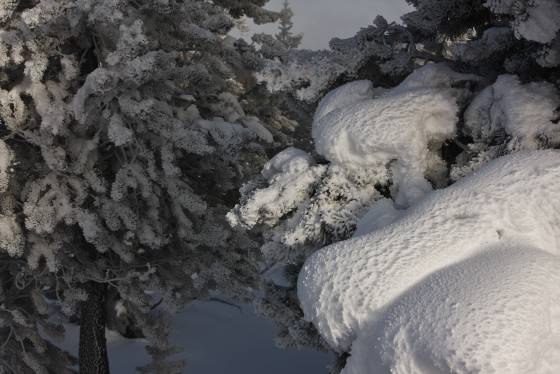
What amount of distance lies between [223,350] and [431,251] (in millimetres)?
10605

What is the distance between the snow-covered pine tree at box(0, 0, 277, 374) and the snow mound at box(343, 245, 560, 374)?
415 centimetres

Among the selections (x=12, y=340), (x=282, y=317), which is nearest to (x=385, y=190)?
(x=282, y=317)

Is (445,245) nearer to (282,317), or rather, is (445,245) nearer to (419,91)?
(419,91)

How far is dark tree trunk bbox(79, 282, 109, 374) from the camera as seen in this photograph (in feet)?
25.8

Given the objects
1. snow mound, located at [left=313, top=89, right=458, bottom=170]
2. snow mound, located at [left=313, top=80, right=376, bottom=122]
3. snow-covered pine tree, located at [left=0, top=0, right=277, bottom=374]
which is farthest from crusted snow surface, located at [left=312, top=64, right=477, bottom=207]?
snow-covered pine tree, located at [left=0, top=0, right=277, bottom=374]

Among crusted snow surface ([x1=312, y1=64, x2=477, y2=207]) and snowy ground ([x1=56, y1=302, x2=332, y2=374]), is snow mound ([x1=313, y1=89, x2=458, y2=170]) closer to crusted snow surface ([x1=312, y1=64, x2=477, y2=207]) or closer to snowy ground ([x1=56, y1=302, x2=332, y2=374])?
crusted snow surface ([x1=312, y1=64, x2=477, y2=207])

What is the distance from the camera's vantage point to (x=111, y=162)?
717 centimetres

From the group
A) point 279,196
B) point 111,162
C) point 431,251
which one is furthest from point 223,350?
point 431,251

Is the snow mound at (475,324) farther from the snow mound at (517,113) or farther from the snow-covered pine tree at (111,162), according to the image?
the snow-covered pine tree at (111,162)

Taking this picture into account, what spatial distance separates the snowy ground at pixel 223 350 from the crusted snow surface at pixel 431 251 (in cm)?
846

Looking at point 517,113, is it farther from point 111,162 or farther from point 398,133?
point 111,162

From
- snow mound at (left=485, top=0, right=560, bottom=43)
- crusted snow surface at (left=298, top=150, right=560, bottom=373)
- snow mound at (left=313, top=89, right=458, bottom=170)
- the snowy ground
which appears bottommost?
the snowy ground

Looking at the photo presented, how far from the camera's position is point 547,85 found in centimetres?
356

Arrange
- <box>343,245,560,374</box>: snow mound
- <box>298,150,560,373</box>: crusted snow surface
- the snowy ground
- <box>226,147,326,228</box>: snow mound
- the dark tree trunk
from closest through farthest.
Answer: <box>343,245,560,374</box>: snow mound
<box>298,150,560,373</box>: crusted snow surface
<box>226,147,326,228</box>: snow mound
the dark tree trunk
the snowy ground
